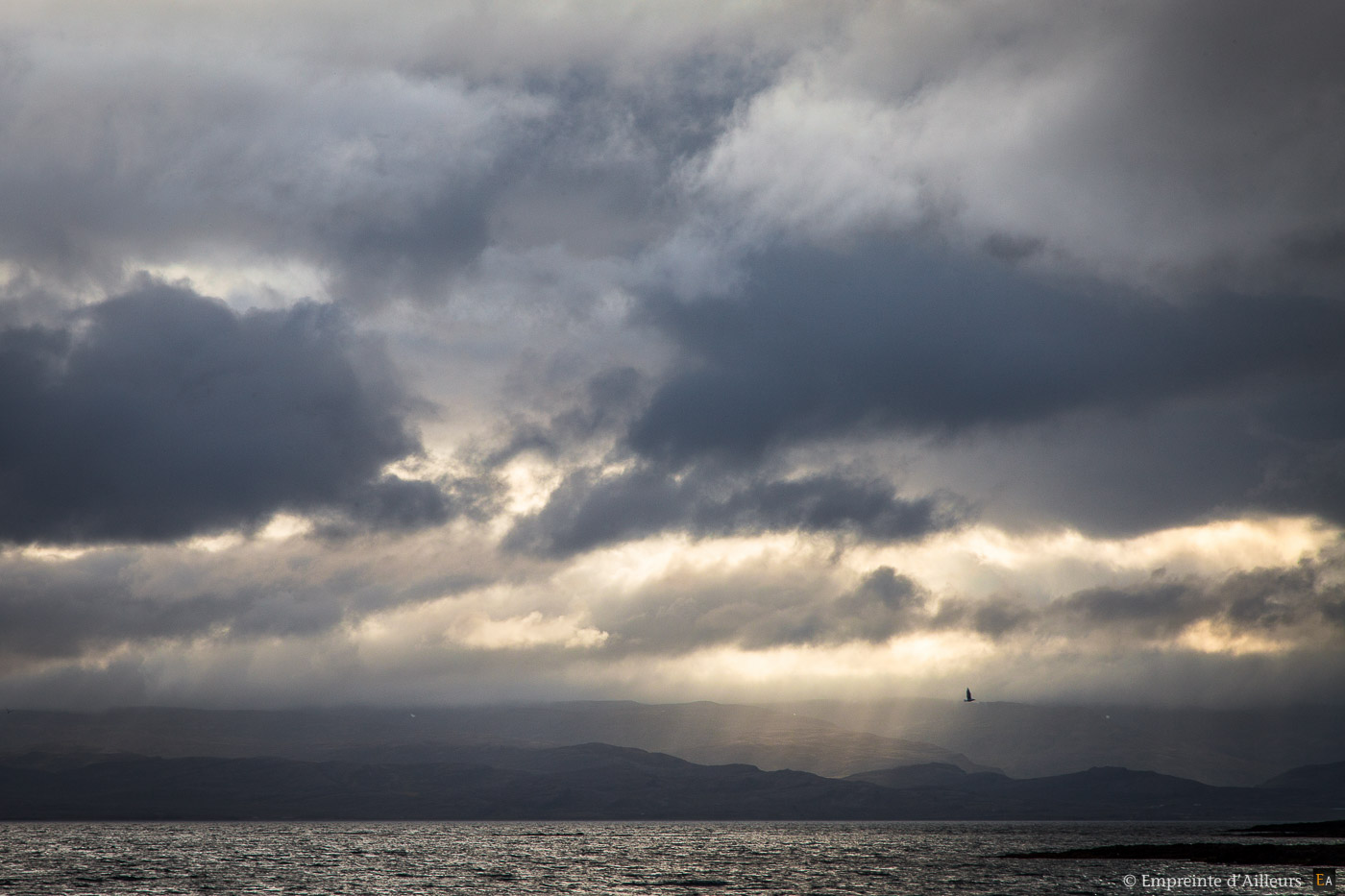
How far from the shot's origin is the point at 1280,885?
191 metres

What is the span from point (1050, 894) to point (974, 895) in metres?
12.8

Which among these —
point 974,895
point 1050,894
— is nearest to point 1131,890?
point 1050,894

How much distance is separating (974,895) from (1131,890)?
27726 millimetres

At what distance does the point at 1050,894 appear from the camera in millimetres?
196125

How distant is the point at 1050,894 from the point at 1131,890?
15.4 metres

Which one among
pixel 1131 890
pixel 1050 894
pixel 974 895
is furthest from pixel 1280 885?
pixel 974 895

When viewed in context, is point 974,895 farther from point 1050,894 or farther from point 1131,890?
point 1131,890

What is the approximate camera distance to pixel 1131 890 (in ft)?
652

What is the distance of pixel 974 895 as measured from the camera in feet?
652

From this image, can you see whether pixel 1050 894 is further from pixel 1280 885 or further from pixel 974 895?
pixel 1280 885

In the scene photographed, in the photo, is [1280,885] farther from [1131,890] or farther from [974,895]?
[974,895]

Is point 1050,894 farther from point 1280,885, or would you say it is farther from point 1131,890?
point 1280,885

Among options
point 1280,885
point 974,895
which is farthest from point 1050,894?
point 1280,885
